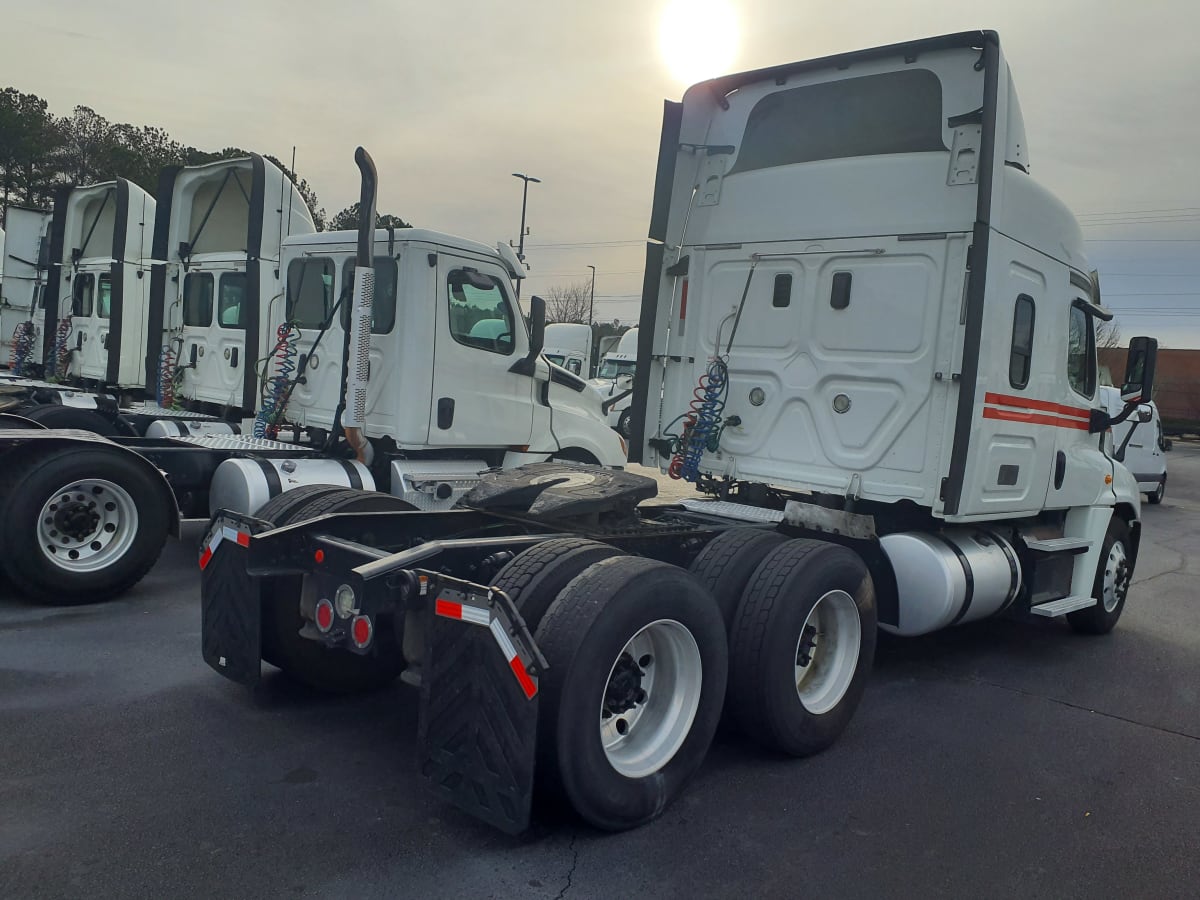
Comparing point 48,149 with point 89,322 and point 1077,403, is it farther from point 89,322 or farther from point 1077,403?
point 1077,403

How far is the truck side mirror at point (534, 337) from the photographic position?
8.28 m

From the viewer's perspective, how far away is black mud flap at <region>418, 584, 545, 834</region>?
3.26m

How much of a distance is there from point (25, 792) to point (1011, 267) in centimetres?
573

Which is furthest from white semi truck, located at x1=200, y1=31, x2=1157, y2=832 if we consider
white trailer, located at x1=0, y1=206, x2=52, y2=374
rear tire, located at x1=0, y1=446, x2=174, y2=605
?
white trailer, located at x1=0, y1=206, x2=52, y2=374

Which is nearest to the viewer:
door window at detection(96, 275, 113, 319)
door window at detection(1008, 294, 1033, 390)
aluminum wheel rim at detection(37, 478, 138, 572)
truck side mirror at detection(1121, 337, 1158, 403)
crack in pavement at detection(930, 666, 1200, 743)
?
crack in pavement at detection(930, 666, 1200, 743)

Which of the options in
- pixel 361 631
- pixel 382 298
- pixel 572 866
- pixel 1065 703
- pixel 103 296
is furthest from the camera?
pixel 103 296

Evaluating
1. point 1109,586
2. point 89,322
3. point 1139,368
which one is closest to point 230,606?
point 1139,368

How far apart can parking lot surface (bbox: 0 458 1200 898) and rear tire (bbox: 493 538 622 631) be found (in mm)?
862

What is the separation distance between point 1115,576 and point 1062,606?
1.30 metres

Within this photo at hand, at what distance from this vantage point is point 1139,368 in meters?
7.09

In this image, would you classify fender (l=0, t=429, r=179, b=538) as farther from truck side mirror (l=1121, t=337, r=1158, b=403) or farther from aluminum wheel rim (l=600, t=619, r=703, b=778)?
truck side mirror (l=1121, t=337, r=1158, b=403)

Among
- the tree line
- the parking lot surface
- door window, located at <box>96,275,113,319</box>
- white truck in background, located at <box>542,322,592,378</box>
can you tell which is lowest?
the parking lot surface

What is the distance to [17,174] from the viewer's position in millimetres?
34562

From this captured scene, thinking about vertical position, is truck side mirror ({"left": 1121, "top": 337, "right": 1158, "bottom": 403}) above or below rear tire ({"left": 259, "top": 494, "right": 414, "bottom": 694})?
above
